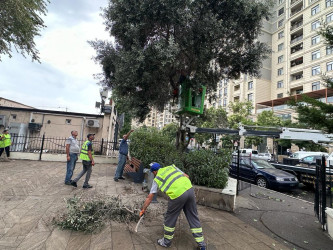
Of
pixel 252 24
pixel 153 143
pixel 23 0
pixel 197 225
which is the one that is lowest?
pixel 197 225

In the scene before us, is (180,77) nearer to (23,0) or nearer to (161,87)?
(161,87)

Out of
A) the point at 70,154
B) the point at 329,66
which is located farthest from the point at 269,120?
the point at 70,154

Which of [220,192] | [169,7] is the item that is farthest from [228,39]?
[220,192]

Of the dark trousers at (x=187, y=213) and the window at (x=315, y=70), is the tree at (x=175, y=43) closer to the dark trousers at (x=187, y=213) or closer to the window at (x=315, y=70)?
the dark trousers at (x=187, y=213)

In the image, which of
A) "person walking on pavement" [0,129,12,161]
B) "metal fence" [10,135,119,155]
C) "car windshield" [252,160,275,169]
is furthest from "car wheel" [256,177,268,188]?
"person walking on pavement" [0,129,12,161]

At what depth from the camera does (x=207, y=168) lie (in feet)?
17.5

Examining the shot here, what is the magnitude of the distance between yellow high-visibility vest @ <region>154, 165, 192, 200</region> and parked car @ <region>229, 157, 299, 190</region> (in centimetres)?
487

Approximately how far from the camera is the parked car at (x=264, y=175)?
823 cm

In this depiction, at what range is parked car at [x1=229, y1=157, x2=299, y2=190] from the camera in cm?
823

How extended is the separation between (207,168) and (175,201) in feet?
8.56

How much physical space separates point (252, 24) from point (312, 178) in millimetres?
7247

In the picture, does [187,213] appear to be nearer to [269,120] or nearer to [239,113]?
[269,120]

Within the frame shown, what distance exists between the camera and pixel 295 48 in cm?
3378

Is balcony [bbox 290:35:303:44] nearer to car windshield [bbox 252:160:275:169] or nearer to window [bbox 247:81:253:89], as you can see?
window [bbox 247:81:253:89]
